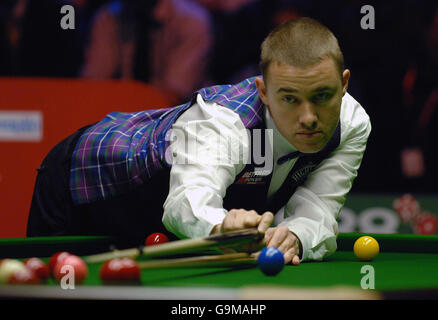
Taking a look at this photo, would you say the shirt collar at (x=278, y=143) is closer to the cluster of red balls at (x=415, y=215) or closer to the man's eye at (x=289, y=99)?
the man's eye at (x=289, y=99)

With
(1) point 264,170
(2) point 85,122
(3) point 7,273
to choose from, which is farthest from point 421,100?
(3) point 7,273

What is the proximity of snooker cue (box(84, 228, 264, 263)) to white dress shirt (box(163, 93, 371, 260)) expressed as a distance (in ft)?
0.76

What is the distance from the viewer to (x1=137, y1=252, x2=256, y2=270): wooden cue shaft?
1.97 m

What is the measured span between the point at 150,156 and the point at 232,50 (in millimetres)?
2742

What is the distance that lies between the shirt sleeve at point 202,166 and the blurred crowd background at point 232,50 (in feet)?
8.63

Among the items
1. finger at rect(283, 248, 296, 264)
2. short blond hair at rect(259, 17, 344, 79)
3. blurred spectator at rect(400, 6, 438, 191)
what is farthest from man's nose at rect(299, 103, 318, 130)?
blurred spectator at rect(400, 6, 438, 191)

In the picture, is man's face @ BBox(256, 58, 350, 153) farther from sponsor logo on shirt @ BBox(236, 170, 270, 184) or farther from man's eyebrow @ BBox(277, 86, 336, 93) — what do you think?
sponsor logo on shirt @ BBox(236, 170, 270, 184)

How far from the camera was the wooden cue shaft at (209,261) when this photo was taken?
6.47ft

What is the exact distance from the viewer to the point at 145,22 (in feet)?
17.0

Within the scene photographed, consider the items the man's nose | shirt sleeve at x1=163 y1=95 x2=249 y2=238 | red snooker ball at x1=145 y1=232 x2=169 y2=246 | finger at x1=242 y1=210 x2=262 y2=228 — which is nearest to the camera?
finger at x1=242 y1=210 x2=262 y2=228

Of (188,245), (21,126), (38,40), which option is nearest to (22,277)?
(188,245)

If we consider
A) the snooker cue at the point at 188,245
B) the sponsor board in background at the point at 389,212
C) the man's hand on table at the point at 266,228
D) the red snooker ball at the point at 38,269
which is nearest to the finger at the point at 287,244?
the man's hand on table at the point at 266,228

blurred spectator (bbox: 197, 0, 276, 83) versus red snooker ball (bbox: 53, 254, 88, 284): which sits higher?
blurred spectator (bbox: 197, 0, 276, 83)
